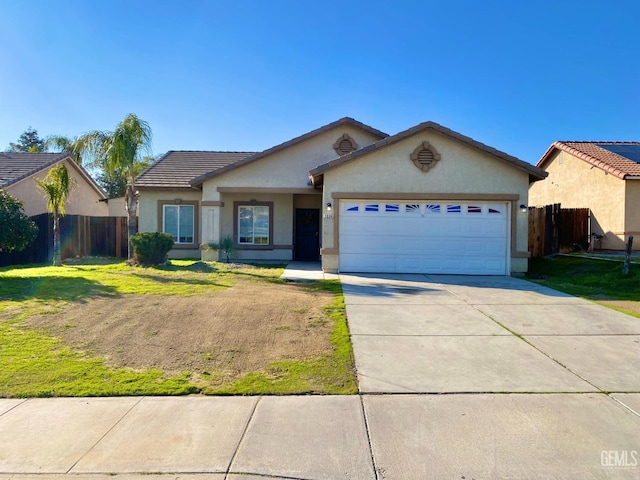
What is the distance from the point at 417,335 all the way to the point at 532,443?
9.94 feet

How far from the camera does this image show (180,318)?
23.5 feet

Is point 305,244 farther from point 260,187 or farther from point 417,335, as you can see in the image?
point 417,335

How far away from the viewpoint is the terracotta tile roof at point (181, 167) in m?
17.7

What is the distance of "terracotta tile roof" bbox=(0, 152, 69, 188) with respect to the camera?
19516 millimetres

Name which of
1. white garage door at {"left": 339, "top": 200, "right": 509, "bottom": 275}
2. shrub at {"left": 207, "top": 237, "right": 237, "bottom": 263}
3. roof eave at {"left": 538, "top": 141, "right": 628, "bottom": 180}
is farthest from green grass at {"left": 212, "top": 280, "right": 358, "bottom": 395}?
roof eave at {"left": 538, "top": 141, "right": 628, "bottom": 180}

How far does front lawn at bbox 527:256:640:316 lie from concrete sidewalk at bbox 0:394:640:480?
559 cm

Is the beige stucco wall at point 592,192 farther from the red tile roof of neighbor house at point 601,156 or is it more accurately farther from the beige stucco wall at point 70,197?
the beige stucco wall at point 70,197

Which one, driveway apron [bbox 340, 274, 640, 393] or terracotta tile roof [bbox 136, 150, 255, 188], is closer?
driveway apron [bbox 340, 274, 640, 393]

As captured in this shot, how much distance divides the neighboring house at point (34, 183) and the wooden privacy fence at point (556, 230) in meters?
20.8

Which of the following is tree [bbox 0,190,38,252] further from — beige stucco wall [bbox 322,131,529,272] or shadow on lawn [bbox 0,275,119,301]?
beige stucco wall [bbox 322,131,529,272]

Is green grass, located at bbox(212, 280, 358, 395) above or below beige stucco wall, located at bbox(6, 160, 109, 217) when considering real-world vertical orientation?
below

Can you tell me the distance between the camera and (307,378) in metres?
4.74

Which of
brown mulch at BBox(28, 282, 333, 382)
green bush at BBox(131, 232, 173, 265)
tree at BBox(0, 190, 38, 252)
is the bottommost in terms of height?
brown mulch at BBox(28, 282, 333, 382)

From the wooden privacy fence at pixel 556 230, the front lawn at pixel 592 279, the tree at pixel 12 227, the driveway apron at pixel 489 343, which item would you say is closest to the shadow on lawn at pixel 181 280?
the tree at pixel 12 227
